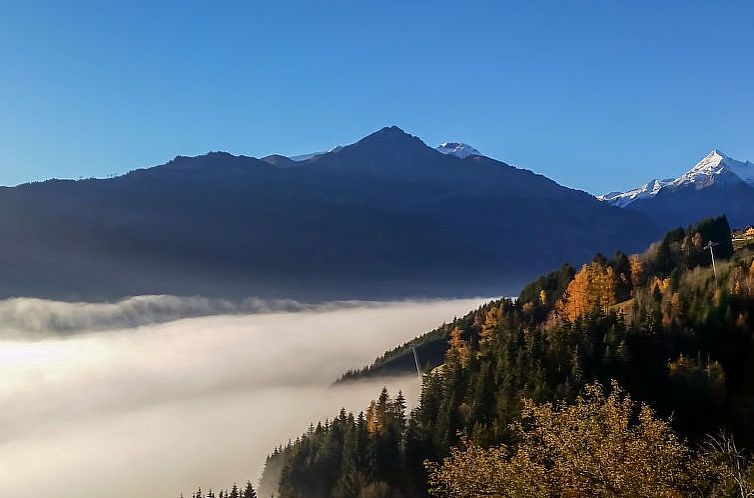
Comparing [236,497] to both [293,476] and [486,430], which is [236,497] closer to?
[293,476]

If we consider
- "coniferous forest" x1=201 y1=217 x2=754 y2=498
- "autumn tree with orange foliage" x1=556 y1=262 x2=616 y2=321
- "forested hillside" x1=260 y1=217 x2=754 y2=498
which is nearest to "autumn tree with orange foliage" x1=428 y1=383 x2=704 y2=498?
"coniferous forest" x1=201 y1=217 x2=754 y2=498

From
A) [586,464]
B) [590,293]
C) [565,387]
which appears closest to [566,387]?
[565,387]

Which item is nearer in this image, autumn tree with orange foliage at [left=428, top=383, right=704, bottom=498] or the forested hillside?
autumn tree with orange foliage at [left=428, top=383, right=704, bottom=498]

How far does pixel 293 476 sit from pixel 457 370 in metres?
45.0

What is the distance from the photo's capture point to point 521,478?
44656 mm

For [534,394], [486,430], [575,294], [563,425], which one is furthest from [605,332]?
[563,425]

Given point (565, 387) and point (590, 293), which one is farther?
point (590, 293)

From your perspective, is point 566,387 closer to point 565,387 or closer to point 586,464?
point 565,387

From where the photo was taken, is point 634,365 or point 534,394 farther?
point 634,365

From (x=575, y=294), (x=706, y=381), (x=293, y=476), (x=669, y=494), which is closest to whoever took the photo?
(x=669, y=494)

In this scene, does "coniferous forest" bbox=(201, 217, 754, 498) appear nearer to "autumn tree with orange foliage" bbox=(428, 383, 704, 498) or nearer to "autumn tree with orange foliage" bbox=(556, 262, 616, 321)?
"autumn tree with orange foliage" bbox=(556, 262, 616, 321)

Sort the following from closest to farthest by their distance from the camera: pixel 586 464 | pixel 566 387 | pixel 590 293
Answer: pixel 586 464
pixel 566 387
pixel 590 293

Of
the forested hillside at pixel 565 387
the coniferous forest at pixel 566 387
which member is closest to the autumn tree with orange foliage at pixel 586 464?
the coniferous forest at pixel 566 387

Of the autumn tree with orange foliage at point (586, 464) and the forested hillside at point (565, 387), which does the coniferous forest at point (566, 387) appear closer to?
the forested hillside at point (565, 387)
